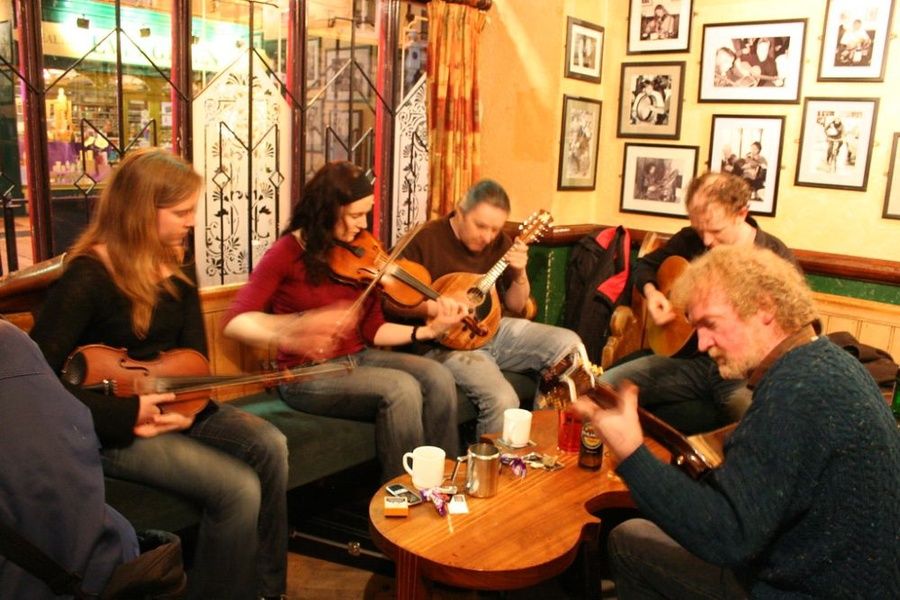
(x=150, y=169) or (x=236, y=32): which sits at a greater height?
(x=236, y=32)

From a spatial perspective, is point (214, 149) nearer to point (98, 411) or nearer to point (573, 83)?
point (98, 411)

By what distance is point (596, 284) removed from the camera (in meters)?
3.61

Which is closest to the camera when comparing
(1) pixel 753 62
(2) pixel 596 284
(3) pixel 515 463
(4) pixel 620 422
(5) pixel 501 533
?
(4) pixel 620 422

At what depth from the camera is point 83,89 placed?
2562mm

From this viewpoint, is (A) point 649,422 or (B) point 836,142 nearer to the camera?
(A) point 649,422

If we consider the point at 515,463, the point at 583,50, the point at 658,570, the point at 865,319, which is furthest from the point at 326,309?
the point at 865,319

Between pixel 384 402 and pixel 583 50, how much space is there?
2.20m

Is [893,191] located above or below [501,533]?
above

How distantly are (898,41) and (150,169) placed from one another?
2.93 m

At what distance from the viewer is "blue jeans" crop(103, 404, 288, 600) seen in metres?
1.95

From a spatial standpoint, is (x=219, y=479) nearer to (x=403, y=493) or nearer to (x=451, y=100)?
(x=403, y=493)

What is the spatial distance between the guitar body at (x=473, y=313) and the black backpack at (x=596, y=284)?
73cm

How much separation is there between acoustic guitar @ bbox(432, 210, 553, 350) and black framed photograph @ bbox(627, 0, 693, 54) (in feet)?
4.41

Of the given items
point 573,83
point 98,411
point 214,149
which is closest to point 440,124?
point 573,83
